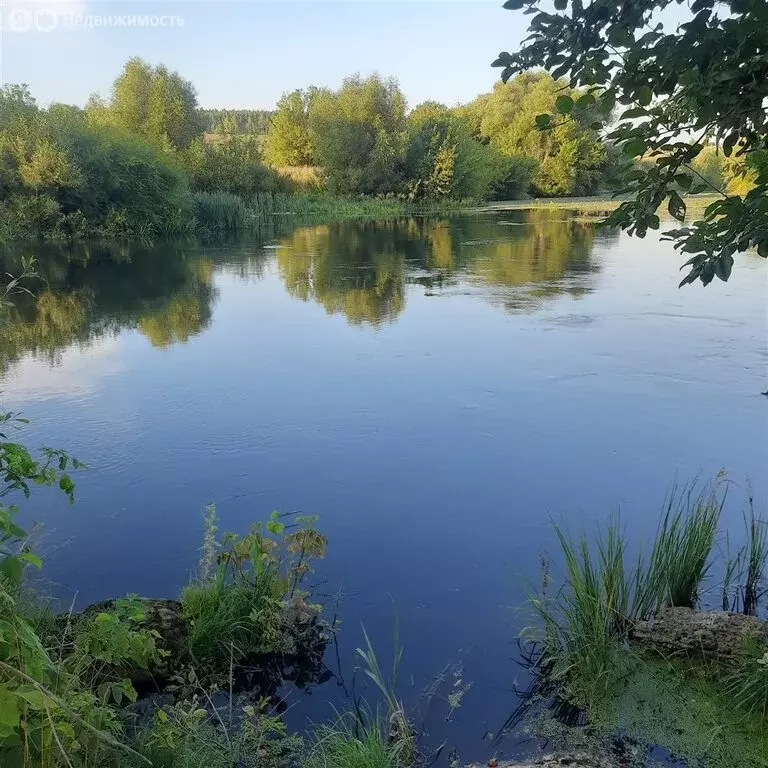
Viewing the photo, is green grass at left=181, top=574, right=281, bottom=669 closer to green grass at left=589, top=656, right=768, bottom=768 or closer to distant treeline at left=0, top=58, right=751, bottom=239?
green grass at left=589, top=656, right=768, bottom=768

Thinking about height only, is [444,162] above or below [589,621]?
above

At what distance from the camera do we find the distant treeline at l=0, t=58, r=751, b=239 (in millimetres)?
18750

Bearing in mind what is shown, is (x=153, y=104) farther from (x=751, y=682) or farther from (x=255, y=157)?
(x=751, y=682)

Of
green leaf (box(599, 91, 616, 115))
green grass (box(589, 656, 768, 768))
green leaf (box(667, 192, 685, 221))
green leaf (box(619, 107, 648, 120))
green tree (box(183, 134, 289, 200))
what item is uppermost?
green tree (box(183, 134, 289, 200))

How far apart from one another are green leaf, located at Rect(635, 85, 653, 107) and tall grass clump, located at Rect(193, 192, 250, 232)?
842 inches

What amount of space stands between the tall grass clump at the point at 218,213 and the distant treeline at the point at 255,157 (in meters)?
0.05

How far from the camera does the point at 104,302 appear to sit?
984 centimetres

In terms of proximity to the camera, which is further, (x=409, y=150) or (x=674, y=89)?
(x=409, y=150)

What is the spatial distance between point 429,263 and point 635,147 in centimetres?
1230

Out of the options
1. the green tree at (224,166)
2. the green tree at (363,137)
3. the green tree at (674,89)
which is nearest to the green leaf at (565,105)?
the green tree at (674,89)

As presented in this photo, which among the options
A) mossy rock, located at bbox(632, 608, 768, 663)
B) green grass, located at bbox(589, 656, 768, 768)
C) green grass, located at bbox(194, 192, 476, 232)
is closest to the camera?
green grass, located at bbox(589, 656, 768, 768)

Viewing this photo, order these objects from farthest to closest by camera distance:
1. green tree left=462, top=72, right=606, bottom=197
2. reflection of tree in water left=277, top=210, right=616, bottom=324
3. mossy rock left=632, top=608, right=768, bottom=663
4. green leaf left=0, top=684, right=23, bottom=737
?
green tree left=462, top=72, right=606, bottom=197
reflection of tree in water left=277, top=210, right=616, bottom=324
mossy rock left=632, top=608, right=768, bottom=663
green leaf left=0, top=684, right=23, bottom=737

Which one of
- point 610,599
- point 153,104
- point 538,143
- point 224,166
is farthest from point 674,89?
point 538,143

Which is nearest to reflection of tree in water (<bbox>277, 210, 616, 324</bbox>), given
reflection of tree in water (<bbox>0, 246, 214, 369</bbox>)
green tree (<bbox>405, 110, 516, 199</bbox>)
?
reflection of tree in water (<bbox>0, 246, 214, 369</bbox>)
